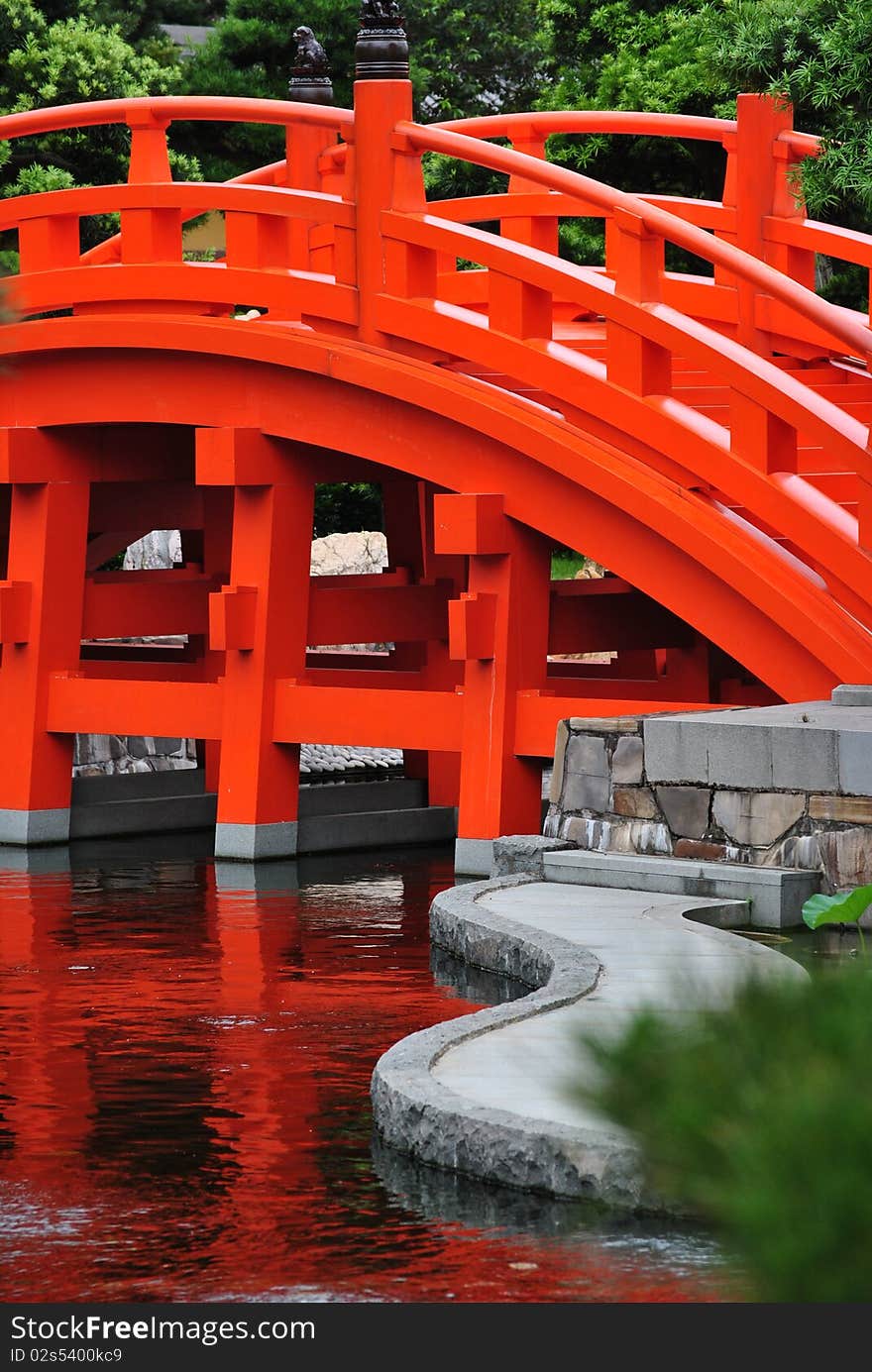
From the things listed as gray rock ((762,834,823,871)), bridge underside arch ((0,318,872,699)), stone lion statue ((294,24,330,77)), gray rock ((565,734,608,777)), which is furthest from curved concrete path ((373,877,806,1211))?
stone lion statue ((294,24,330,77))

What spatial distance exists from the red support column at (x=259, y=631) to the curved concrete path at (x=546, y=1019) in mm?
3389

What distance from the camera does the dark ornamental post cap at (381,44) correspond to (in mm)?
12375

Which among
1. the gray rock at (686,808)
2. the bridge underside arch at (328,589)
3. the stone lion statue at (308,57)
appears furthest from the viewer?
the stone lion statue at (308,57)

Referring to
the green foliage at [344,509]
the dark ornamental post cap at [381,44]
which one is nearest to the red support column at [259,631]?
the dark ornamental post cap at [381,44]

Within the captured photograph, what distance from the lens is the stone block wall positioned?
28.3 feet

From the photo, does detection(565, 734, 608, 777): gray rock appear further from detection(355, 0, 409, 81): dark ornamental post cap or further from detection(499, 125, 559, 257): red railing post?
detection(499, 125, 559, 257): red railing post

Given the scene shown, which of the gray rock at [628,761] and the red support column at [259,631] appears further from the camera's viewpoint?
the red support column at [259,631]

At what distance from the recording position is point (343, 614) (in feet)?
45.9

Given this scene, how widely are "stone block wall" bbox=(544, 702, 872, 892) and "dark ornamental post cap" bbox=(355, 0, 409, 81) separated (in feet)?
14.7

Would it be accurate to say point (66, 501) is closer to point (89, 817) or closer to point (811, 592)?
point (89, 817)

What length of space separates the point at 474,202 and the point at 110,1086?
846 centimetres

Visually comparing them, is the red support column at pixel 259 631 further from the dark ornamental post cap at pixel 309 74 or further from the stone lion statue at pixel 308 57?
the stone lion statue at pixel 308 57

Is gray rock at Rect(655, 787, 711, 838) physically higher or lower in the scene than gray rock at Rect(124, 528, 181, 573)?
lower

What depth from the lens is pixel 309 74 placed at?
1606cm
